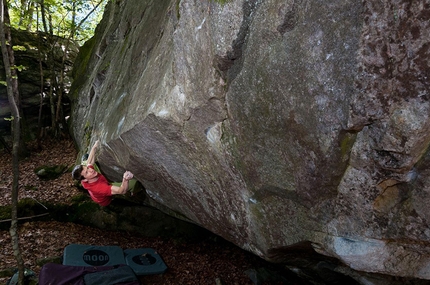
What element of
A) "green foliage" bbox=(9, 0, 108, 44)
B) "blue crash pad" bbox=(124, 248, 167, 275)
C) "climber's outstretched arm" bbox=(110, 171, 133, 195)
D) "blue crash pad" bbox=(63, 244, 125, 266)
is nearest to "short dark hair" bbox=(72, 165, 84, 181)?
"climber's outstretched arm" bbox=(110, 171, 133, 195)

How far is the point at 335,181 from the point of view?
3.25m

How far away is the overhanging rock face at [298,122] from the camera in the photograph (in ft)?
8.51

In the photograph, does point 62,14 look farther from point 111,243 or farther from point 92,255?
point 92,255

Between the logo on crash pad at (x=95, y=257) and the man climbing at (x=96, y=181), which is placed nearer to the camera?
the man climbing at (x=96, y=181)

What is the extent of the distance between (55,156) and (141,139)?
8275 millimetres

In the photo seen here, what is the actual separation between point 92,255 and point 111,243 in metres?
1.09

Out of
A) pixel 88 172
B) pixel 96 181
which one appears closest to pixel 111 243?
pixel 96 181

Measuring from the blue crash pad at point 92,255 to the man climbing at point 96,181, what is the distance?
1.54 m

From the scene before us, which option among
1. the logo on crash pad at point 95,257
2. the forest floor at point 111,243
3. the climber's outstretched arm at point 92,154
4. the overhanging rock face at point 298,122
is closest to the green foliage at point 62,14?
the forest floor at point 111,243

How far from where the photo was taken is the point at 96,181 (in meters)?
6.07

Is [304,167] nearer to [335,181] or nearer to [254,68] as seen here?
[335,181]

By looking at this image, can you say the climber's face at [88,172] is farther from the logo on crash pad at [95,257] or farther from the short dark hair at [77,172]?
the logo on crash pad at [95,257]

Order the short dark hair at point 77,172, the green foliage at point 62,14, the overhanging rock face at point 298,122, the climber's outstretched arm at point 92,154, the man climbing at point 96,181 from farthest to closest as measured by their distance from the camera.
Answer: the green foliage at point 62,14 < the climber's outstretched arm at point 92,154 < the man climbing at point 96,181 < the short dark hair at point 77,172 < the overhanging rock face at point 298,122

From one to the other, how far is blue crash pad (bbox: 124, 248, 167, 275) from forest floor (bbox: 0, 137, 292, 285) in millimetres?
180
